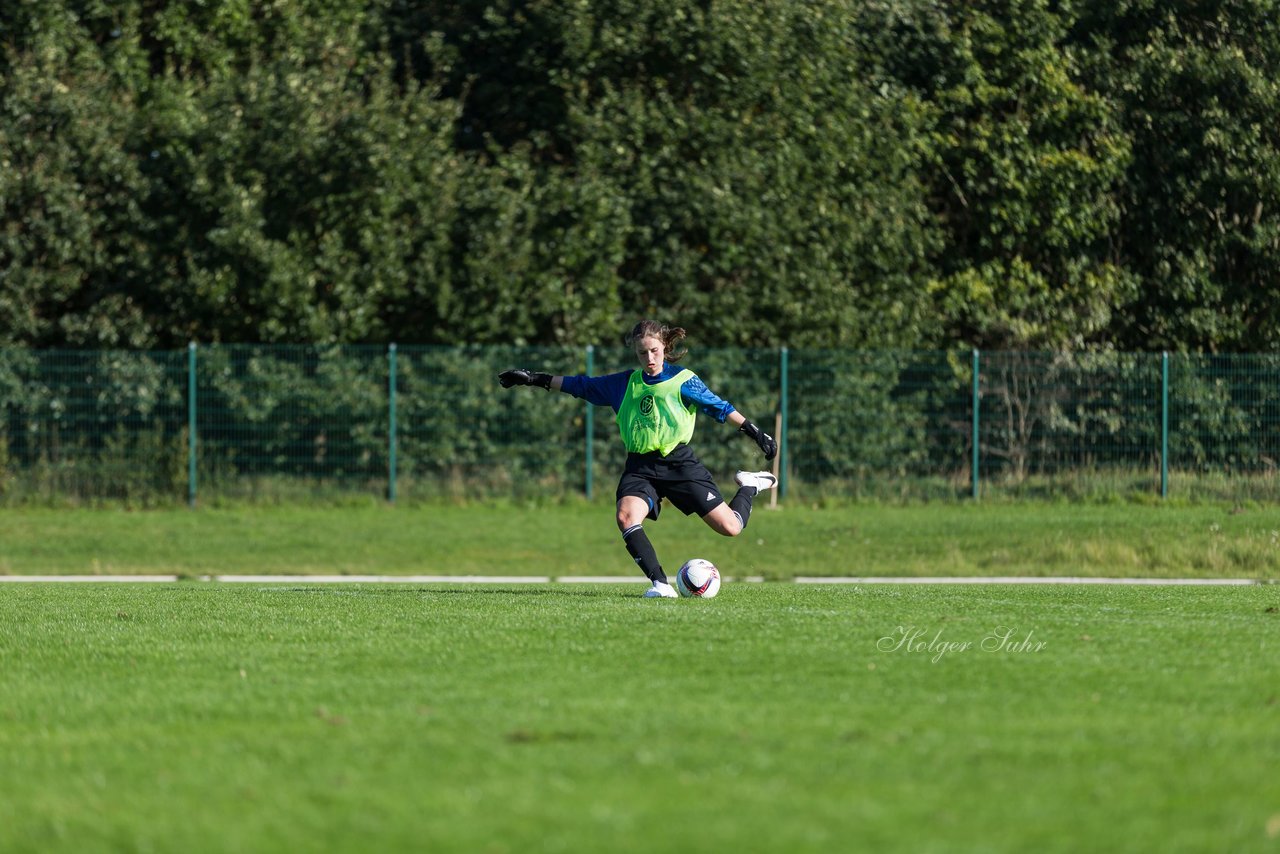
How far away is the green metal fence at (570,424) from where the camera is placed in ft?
71.3

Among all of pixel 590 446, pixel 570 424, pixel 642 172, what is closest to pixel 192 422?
pixel 570 424

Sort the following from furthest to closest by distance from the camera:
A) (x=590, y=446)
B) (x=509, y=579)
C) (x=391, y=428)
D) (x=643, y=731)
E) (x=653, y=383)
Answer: (x=590, y=446)
(x=391, y=428)
(x=509, y=579)
(x=653, y=383)
(x=643, y=731)

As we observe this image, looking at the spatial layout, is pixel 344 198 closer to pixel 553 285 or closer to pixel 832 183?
pixel 553 285

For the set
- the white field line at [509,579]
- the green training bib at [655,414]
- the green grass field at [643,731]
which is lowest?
the white field line at [509,579]

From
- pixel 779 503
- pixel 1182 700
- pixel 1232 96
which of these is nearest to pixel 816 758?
pixel 1182 700

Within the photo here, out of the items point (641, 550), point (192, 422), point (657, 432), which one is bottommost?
point (641, 550)

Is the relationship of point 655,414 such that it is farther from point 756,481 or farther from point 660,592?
point 660,592

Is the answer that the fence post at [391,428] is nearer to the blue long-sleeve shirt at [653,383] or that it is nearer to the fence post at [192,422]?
the fence post at [192,422]

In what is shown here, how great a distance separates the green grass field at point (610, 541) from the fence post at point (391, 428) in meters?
0.30

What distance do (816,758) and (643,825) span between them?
1.01 metres

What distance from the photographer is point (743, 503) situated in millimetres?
11914

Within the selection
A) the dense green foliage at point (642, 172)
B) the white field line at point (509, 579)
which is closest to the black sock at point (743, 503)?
the white field line at point (509, 579)

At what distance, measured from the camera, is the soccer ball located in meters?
11.1

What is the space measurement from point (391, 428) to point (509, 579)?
535 cm
